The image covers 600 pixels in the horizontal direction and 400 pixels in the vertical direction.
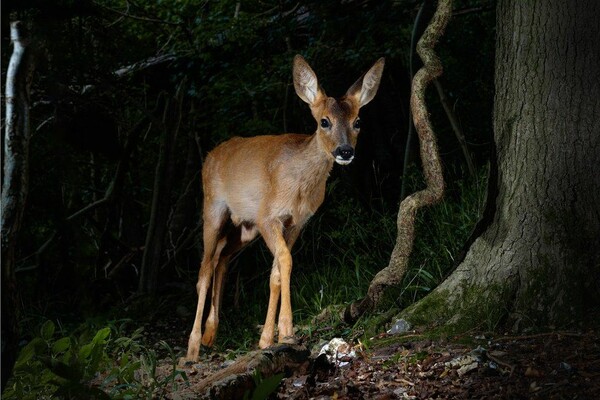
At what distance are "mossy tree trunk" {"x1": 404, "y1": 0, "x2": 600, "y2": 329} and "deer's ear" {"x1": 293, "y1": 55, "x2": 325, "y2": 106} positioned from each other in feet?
5.59

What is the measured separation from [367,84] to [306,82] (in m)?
0.48

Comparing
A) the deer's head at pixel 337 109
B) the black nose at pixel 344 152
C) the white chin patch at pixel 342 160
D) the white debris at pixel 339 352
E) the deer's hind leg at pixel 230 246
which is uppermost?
the deer's head at pixel 337 109

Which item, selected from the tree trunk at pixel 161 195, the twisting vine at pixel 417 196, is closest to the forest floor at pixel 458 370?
the twisting vine at pixel 417 196

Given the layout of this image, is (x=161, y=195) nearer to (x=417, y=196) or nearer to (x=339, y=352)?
(x=417, y=196)

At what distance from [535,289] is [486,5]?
436 cm

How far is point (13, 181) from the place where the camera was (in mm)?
3322

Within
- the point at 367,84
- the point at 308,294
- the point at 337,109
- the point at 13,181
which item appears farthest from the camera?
the point at 308,294

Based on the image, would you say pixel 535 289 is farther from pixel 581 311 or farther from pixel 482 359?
pixel 482 359

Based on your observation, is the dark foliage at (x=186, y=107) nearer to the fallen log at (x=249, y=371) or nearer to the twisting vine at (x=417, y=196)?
the twisting vine at (x=417, y=196)

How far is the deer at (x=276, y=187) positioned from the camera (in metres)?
6.41

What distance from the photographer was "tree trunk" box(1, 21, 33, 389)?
3242 mm

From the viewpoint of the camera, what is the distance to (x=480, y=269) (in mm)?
5504

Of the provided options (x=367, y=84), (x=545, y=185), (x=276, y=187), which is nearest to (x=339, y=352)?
(x=545, y=185)

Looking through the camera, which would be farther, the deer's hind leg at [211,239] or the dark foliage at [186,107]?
the dark foliage at [186,107]
